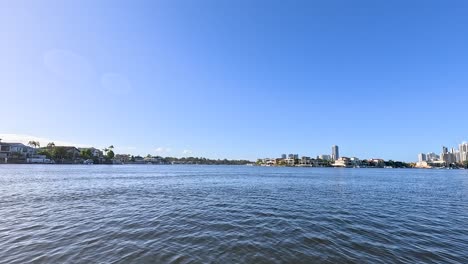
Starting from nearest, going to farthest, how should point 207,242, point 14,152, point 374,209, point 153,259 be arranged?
point 153,259 → point 207,242 → point 374,209 → point 14,152

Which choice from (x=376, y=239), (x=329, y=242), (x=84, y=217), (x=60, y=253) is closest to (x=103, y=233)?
(x=60, y=253)

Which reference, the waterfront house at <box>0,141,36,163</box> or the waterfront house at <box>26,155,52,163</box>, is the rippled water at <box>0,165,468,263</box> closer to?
the waterfront house at <box>0,141,36,163</box>

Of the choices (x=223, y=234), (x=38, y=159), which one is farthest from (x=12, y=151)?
(x=223, y=234)

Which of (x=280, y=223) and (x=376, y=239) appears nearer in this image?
(x=376, y=239)

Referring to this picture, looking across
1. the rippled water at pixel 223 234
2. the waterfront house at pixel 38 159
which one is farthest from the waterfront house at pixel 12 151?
the rippled water at pixel 223 234

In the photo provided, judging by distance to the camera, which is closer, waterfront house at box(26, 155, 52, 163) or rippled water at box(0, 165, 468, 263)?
rippled water at box(0, 165, 468, 263)

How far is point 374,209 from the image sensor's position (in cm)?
2442

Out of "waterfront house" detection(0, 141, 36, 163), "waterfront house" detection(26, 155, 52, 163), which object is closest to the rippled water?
"waterfront house" detection(0, 141, 36, 163)

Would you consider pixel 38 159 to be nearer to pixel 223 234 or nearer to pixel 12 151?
pixel 12 151

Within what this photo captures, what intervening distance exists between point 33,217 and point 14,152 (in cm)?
21665

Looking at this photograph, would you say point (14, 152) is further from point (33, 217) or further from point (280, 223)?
point (280, 223)

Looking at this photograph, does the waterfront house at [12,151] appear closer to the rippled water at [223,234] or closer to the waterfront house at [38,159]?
the waterfront house at [38,159]

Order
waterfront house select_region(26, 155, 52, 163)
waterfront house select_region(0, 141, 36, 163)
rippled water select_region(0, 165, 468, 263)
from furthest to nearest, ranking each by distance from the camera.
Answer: waterfront house select_region(26, 155, 52, 163) < waterfront house select_region(0, 141, 36, 163) < rippled water select_region(0, 165, 468, 263)

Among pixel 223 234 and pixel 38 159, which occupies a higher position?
pixel 38 159
